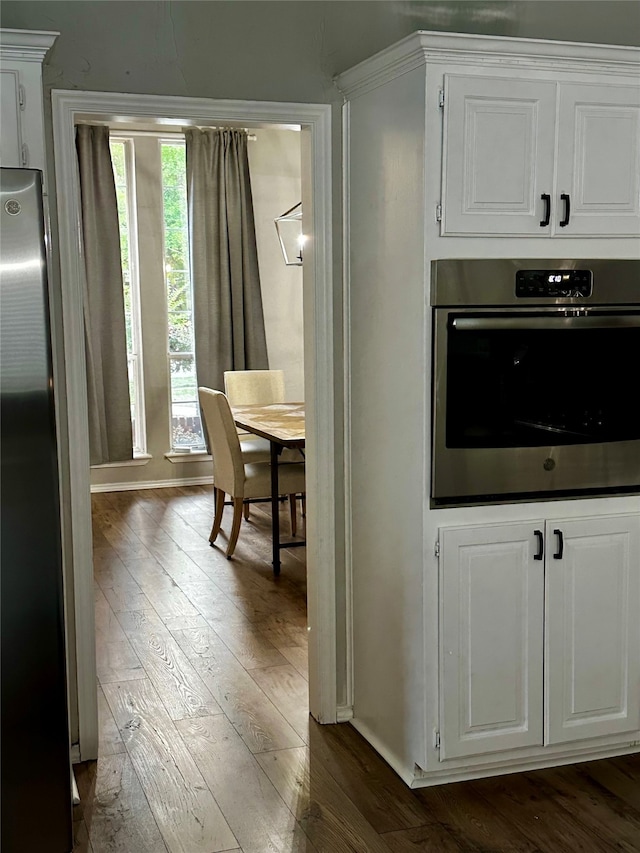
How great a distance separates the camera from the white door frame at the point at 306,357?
2.84 meters

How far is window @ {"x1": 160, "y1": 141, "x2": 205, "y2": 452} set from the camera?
7.40m

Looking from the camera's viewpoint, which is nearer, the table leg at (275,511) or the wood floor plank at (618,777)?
the wood floor plank at (618,777)

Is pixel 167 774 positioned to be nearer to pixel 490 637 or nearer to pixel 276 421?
pixel 490 637

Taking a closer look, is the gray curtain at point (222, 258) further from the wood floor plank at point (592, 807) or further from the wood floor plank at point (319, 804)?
the wood floor plank at point (592, 807)

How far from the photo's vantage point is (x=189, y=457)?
763 cm

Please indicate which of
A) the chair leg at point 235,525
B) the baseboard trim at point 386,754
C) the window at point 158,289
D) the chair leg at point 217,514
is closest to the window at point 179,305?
the window at point 158,289

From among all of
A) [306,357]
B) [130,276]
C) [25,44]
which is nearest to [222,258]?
[130,276]

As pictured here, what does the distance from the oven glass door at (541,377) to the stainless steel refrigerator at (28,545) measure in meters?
1.14

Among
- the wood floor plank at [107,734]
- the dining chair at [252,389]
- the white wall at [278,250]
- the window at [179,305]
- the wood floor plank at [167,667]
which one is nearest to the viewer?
the wood floor plank at [107,734]

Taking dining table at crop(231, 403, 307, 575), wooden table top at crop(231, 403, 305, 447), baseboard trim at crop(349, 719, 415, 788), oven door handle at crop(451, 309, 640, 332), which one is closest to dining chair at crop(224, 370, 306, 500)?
wooden table top at crop(231, 403, 305, 447)

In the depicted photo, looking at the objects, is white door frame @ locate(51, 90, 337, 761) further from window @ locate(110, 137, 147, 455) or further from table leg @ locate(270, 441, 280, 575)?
window @ locate(110, 137, 147, 455)

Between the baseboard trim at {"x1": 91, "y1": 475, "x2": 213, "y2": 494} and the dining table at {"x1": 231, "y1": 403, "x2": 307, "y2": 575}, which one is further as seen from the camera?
the baseboard trim at {"x1": 91, "y1": 475, "x2": 213, "y2": 494}

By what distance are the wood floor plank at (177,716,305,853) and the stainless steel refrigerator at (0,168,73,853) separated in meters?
0.60

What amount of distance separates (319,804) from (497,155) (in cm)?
194
